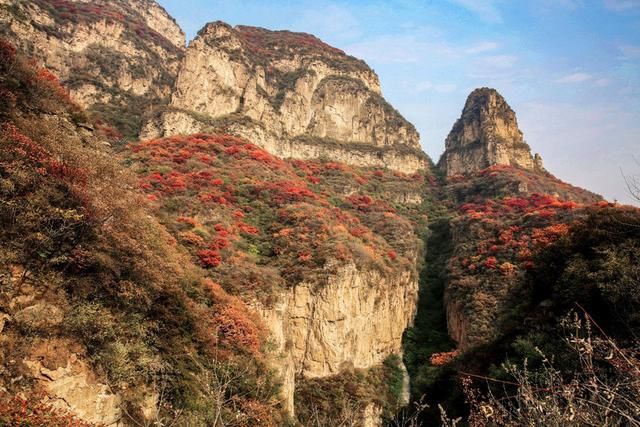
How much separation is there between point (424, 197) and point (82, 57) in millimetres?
56769

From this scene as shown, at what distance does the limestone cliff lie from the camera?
51312mm

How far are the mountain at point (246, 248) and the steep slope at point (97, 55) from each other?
354mm

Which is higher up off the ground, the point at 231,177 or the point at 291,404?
the point at 231,177

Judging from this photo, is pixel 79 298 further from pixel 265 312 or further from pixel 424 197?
pixel 424 197

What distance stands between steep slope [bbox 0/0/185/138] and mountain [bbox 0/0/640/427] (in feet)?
1.16

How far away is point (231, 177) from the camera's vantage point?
3466cm

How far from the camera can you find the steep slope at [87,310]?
26.8ft

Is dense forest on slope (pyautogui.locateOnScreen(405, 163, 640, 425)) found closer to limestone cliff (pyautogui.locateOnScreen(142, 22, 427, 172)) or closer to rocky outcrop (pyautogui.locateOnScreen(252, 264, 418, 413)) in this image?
rocky outcrop (pyautogui.locateOnScreen(252, 264, 418, 413))

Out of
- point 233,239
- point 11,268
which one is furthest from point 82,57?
point 11,268

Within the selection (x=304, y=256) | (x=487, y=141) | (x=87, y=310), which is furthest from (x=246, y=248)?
(x=487, y=141)

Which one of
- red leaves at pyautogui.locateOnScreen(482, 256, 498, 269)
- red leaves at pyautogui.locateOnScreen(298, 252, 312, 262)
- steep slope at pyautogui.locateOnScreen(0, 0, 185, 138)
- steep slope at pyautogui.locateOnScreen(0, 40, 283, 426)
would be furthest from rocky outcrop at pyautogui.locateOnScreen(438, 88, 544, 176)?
steep slope at pyautogui.locateOnScreen(0, 40, 283, 426)

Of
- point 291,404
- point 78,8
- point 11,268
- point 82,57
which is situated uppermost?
point 78,8

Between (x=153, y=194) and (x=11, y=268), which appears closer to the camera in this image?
(x=11, y=268)

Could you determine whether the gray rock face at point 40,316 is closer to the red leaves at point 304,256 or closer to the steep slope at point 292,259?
the steep slope at point 292,259
